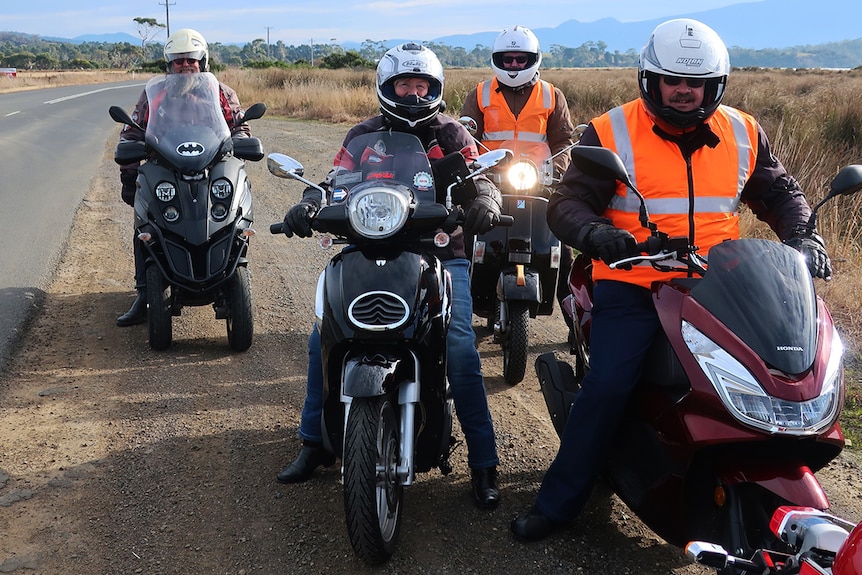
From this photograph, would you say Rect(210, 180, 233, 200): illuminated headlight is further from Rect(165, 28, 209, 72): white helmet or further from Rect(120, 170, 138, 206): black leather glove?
Rect(165, 28, 209, 72): white helmet

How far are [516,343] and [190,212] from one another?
226 cm

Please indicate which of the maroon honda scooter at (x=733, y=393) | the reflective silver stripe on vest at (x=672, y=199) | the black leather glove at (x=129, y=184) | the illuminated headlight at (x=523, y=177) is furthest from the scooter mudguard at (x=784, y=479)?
the black leather glove at (x=129, y=184)

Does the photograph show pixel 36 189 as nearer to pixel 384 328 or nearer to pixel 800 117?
pixel 384 328

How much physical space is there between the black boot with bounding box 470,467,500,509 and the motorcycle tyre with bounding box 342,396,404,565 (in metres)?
0.57

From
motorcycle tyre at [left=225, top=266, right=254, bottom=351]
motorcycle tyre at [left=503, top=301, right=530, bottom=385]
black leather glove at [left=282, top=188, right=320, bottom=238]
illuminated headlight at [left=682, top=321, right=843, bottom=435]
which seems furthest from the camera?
motorcycle tyre at [left=225, top=266, right=254, bottom=351]

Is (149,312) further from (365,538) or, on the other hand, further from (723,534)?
(723,534)

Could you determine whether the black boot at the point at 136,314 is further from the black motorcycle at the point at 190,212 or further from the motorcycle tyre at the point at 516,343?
the motorcycle tyre at the point at 516,343

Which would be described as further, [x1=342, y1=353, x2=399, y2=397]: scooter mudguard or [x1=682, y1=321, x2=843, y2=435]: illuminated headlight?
[x1=342, y1=353, x2=399, y2=397]: scooter mudguard

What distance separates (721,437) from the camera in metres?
2.41

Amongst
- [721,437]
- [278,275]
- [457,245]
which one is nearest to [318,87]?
[278,275]

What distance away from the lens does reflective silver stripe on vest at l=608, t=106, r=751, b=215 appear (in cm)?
311

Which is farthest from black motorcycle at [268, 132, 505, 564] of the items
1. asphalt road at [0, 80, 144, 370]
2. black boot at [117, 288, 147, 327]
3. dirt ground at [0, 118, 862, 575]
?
asphalt road at [0, 80, 144, 370]

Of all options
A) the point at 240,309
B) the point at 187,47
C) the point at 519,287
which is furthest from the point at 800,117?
the point at 240,309

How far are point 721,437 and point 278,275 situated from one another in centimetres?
545
